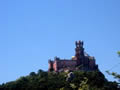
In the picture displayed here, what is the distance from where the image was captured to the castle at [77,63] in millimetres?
134000

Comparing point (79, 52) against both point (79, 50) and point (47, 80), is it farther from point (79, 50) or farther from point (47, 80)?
point (47, 80)

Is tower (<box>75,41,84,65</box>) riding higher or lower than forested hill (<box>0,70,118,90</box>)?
higher

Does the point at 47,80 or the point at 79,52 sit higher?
the point at 79,52

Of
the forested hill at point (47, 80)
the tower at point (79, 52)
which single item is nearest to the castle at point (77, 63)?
the tower at point (79, 52)

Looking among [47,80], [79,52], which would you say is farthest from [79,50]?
[47,80]

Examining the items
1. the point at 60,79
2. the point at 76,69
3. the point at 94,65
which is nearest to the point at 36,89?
the point at 60,79

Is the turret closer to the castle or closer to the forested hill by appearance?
the castle

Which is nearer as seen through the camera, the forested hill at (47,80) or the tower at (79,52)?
the forested hill at (47,80)

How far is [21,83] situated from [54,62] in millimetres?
18342

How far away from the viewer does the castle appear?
440 ft

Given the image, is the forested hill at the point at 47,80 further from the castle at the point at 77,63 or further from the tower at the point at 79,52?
the tower at the point at 79,52

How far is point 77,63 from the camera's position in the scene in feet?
447

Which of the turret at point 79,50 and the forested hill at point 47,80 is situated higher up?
the turret at point 79,50

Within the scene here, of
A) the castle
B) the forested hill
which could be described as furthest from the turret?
the forested hill
